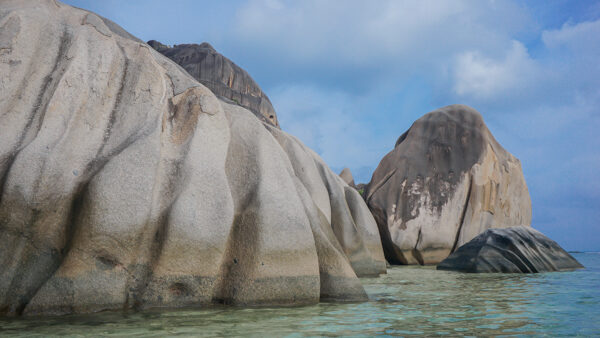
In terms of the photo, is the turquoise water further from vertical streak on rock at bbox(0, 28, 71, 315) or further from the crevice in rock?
the crevice in rock

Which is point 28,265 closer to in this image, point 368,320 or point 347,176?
point 368,320

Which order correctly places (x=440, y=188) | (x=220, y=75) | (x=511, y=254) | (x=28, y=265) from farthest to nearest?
(x=220, y=75), (x=440, y=188), (x=511, y=254), (x=28, y=265)

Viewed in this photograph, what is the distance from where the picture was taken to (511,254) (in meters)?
9.97

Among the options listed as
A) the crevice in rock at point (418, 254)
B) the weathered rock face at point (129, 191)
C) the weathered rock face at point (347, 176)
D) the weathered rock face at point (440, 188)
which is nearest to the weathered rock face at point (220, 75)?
the weathered rock face at point (347, 176)

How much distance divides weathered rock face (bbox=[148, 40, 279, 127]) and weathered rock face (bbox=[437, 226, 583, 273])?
13.5 m

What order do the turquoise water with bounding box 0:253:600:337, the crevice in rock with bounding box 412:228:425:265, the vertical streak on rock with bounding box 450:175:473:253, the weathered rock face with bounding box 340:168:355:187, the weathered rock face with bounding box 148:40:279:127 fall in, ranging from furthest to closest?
1. the weathered rock face with bounding box 340:168:355:187
2. the weathered rock face with bounding box 148:40:279:127
3. the vertical streak on rock with bounding box 450:175:473:253
4. the crevice in rock with bounding box 412:228:425:265
5. the turquoise water with bounding box 0:253:600:337

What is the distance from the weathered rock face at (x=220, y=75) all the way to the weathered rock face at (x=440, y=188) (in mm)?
8735

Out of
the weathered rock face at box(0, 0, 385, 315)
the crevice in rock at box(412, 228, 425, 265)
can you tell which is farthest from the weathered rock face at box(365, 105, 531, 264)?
the weathered rock face at box(0, 0, 385, 315)

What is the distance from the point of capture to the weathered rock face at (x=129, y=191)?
13.8 ft

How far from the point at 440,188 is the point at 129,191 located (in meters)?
11.9

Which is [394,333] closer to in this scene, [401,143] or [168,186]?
[168,186]

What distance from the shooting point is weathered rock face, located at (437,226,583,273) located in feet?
32.5

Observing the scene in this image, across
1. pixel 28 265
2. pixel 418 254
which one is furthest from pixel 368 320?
pixel 418 254

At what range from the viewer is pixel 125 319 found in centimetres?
377
